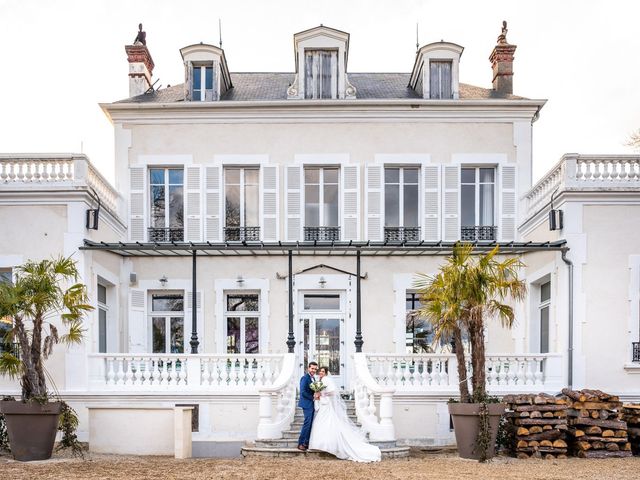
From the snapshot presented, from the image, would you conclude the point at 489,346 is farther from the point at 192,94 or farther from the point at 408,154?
the point at 192,94

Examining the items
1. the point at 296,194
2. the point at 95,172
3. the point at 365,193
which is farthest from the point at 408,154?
the point at 95,172

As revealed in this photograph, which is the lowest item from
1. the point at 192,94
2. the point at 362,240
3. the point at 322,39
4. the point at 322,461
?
the point at 322,461

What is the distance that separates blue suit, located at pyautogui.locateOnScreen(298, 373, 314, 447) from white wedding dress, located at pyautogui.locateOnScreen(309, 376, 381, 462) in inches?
3.1

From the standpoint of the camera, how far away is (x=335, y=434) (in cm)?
1149

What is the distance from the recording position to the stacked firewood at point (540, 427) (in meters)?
11.6

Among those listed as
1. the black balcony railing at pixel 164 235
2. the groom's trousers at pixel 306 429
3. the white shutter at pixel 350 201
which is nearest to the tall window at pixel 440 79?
the white shutter at pixel 350 201

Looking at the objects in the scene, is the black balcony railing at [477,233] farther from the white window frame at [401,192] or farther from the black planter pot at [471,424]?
the black planter pot at [471,424]

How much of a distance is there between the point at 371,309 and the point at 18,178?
7.03 m

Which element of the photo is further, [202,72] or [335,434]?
[202,72]

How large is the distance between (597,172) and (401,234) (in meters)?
4.21

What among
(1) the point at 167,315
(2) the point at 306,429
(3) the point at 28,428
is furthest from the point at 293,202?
(3) the point at 28,428

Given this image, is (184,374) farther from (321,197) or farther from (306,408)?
(321,197)

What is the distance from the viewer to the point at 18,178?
542 inches

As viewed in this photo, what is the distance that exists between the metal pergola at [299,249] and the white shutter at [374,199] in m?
0.63
